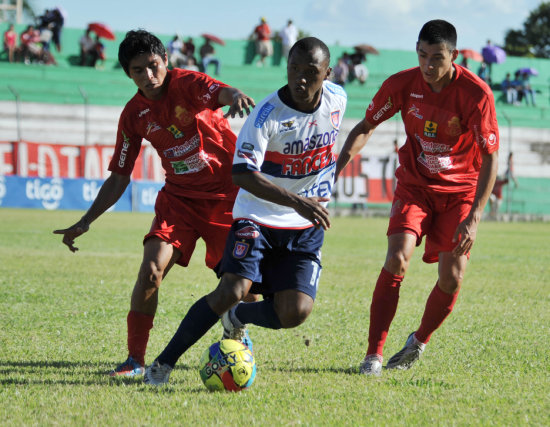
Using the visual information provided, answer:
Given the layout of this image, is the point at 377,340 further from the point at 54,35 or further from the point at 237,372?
the point at 54,35

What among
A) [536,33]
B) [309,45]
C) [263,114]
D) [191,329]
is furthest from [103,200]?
[536,33]

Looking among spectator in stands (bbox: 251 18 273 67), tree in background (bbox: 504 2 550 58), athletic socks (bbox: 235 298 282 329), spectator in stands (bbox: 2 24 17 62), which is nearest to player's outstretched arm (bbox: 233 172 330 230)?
athletic socks (bbox: 235 298 282 329)

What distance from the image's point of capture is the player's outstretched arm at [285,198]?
14.4 feet

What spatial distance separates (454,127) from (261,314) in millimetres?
1900

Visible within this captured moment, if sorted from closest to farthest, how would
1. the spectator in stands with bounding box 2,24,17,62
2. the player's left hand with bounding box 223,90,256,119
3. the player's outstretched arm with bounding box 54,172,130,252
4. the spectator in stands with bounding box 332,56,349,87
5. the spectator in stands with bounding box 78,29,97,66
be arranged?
the player's left hand with bounding box 223,90,256,119 < the player's outstretched arm with bounding box 54,172,130,252 < the spectator in stands with bounding box 2,24,17,62 < the spectator in stands with bounding box 78,29,97,66 < the spectator in stands with bounding box 332,56,349,87

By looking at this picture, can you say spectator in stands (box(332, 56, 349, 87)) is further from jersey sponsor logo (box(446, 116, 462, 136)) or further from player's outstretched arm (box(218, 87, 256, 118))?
player's outstretched arm (box(218, 87, 256, 118))

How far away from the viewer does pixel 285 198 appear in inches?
174

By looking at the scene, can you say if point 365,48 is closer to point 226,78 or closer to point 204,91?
point 226,78

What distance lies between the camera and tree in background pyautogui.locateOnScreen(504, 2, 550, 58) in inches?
2879

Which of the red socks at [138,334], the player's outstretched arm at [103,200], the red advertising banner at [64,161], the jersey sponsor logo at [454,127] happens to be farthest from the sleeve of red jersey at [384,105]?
the red advertising banner at [64,161]

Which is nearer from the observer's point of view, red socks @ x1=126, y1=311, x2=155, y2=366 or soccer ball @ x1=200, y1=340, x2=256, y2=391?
soccer ball @ x1=200, y1=340, x2=256, y2=391

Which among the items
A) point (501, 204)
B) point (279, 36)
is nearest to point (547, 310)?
point (501, 204)

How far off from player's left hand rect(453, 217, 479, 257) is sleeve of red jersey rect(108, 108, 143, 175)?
7.56ft

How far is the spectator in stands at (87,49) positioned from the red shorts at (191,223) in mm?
29526
